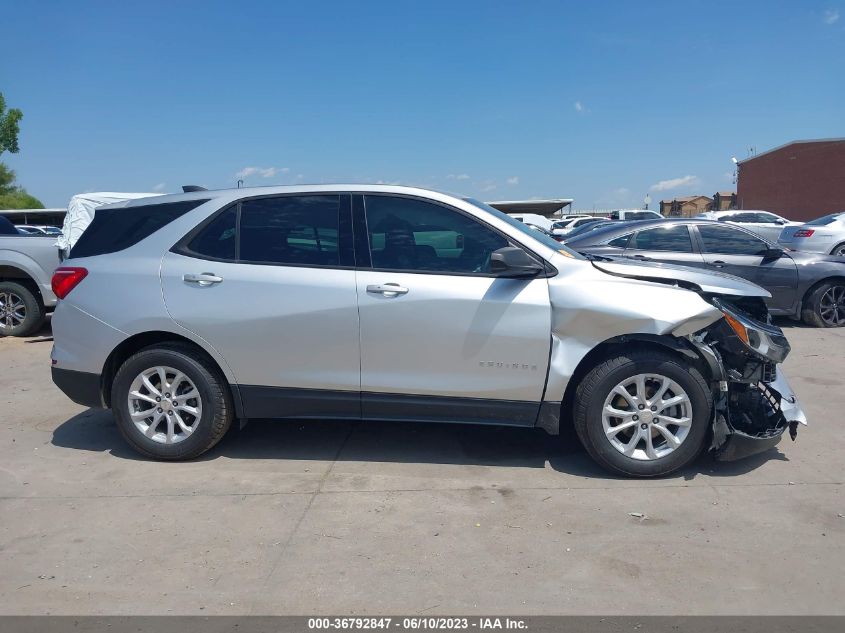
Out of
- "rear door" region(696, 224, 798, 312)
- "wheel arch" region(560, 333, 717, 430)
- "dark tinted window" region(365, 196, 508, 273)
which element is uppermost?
"dark tinted window" region(365, 196, 508, 273)

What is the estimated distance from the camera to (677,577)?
3.36 metres

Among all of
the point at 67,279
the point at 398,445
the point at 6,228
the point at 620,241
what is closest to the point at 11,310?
the point at 6,228

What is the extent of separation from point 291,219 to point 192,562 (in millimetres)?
2336

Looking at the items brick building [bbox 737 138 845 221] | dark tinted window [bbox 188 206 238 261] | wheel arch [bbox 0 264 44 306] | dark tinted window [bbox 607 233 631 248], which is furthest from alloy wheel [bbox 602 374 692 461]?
brick building [bbox 737 138 845 221]

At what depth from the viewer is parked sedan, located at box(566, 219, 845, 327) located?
30.0ft

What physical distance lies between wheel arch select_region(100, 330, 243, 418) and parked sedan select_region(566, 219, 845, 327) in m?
5.76

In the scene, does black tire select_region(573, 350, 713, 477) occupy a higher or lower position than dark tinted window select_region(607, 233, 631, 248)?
lower

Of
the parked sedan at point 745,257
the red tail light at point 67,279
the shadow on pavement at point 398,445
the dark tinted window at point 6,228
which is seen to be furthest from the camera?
the dark tinted window at point 6,228

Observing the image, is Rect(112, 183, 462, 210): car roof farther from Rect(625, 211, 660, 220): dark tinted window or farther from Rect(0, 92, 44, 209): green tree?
Rect(0, 92, 44, 209): green tree

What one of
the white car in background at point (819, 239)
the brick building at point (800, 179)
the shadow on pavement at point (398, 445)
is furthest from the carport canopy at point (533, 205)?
the shadow on pavement at point (398, 445)

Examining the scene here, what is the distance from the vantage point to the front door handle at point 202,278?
471 centimetres

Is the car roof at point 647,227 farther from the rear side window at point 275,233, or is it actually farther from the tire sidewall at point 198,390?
the tire sidewall at point 198,390

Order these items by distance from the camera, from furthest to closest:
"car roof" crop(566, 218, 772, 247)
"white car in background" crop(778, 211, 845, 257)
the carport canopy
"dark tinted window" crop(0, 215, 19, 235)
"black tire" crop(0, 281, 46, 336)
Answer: the carport canopy
"white car in background" crop(778, 211, 845, 257)
"dark tinted window" crop(0, 215, 19, 235)
"black tire" crop(0, 281, 46, 336)
"car roof" crop(566, 218, 772, 247)
